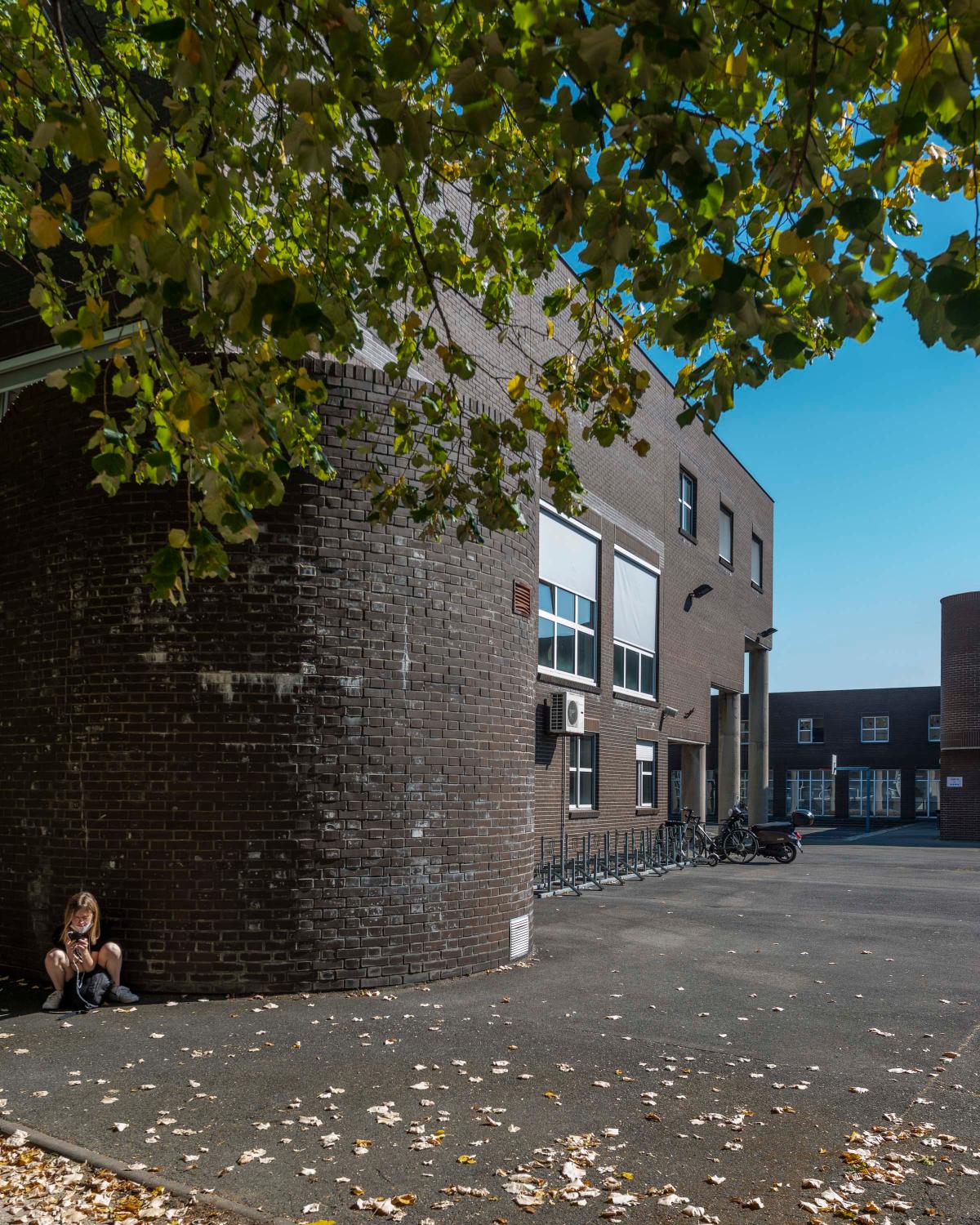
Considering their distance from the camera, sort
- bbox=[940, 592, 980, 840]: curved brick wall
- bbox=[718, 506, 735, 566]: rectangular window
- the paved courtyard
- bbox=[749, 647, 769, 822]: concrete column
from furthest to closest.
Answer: bbox=[940, 592, 980, 840]: curved brick wall
bbox=[749, 647, 769, 822]: concrete column
bbox=[718, 506, 735, 566]: rectangular window
the paved courtyard

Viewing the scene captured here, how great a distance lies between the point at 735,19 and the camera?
4996 millimetres

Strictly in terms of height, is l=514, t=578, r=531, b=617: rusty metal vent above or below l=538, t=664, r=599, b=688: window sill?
above

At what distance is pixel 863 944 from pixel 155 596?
1004 centimetres

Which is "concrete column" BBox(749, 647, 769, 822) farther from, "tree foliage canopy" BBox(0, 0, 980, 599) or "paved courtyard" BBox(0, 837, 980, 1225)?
"tree foliage canopy" BBox(0, 0, 980, 599)

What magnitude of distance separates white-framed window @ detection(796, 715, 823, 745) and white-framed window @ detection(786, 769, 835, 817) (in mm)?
1632

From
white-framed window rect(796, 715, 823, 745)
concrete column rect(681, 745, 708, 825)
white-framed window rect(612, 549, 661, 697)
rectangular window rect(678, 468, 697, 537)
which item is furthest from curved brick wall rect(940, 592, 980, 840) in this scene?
white-framed window rect(612, 549, 661, 697)

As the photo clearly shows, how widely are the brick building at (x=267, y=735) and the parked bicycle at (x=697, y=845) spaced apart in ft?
46.1

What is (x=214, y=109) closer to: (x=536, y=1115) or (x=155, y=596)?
(x=155, y=596)

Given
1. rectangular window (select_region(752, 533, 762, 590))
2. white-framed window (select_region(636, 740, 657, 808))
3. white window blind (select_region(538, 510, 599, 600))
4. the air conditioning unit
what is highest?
rectangular window (select_region(752, 533, 762, 590))

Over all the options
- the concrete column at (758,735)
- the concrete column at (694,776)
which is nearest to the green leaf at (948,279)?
the concrete column at (694,776)

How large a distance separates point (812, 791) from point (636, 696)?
37410 mm

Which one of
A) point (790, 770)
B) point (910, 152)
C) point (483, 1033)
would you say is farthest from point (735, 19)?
point (790, 770)

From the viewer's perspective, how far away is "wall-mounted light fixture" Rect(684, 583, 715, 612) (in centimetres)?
2761

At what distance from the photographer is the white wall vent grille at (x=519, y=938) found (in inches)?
409
